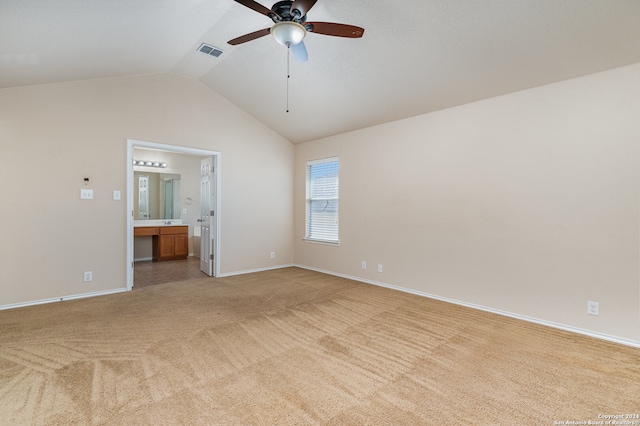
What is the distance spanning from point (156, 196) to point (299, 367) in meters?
6.46

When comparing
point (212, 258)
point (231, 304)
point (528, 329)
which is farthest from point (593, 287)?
point (212, 258)

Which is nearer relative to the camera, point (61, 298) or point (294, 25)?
point (294, 25)

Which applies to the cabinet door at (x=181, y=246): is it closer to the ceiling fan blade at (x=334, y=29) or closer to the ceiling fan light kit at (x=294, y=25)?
the ceiling fan light kit at (x=294, y=25)

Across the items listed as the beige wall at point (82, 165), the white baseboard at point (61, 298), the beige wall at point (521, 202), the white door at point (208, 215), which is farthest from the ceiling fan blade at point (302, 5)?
the white baseboard at point (61, 298)

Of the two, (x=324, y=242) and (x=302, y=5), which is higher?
(x=302, y=5)

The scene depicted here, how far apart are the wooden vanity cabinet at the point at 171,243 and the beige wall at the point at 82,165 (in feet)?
8.48

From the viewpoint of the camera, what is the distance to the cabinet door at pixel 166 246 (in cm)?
688

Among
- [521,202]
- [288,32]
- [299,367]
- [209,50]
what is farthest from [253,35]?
[521,202]

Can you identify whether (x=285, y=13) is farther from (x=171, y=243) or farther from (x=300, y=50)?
(x=171, y=243)

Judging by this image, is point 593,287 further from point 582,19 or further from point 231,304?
point 231,304

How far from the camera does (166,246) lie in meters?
6.96

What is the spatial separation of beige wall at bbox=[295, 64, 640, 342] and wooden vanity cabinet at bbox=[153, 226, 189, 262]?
15.4 ft

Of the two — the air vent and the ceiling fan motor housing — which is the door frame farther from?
the ceiling fan motor housing

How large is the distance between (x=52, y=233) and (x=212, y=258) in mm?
2133
